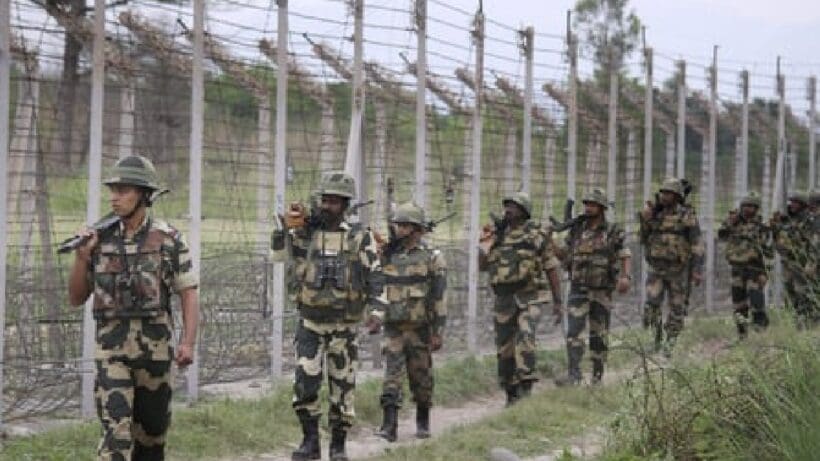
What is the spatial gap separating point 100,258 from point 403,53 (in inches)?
238

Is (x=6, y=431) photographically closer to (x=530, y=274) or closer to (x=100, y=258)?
(x=100, y=258)

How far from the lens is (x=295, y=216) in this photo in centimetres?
783

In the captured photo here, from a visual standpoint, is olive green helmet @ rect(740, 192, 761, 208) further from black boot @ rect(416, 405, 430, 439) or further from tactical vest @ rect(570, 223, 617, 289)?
black boot @ rect(416, 405, 430, 439)

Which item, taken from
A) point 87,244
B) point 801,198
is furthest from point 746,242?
point 87,244

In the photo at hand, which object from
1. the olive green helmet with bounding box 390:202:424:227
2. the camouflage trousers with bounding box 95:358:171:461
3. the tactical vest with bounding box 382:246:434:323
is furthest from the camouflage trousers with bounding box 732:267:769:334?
the camouflage trousers with bounding box 95:358:171:461

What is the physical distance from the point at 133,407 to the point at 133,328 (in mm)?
423

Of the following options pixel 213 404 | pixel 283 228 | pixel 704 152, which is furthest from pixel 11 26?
pixel 704 152

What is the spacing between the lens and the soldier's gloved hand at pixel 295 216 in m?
7.83

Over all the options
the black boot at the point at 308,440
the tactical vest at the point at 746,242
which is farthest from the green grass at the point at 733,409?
the tactical vest at the point at 746,242

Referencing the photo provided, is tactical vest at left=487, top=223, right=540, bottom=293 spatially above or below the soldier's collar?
below

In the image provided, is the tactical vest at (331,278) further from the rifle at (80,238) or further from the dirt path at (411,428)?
the rifle at (80,238)

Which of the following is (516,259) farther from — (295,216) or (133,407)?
(133,407)

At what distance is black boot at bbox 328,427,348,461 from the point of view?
795 cm

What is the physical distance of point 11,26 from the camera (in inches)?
322
